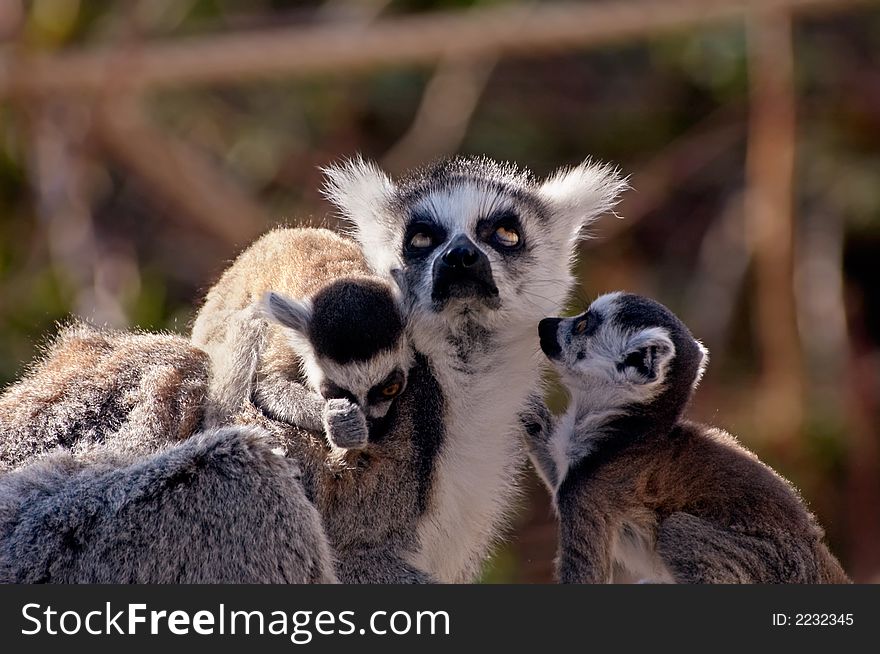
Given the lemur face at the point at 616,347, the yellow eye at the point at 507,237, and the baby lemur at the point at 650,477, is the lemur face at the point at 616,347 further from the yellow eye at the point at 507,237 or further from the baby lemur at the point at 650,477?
the yellow eye at the point at 507,237

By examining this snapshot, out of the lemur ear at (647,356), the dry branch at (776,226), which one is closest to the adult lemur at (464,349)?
the lemur ear at (647,356)

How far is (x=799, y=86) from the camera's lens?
12688 mm

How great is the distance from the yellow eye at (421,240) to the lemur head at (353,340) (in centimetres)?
41

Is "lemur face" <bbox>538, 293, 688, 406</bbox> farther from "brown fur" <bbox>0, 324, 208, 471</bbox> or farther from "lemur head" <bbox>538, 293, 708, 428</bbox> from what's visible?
"brown fur" <bbox>0, 324, 208, 471</bbox>

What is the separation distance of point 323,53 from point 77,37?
3.10 metres

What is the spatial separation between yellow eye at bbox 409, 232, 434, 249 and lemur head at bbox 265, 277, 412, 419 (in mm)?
409

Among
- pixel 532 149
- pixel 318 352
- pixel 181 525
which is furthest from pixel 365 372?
pixel 532 149

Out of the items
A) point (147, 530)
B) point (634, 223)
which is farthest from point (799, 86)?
point (147, 530)

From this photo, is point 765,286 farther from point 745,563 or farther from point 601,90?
point 745,563

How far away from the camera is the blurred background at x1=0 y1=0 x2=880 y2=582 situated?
11.1m

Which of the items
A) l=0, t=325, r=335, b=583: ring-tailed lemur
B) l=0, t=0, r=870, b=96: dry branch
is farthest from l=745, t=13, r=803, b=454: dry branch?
l=0, t=325, r=335, b=583: ring-tailed lemur

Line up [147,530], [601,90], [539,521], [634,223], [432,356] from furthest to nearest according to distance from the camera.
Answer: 1. [601,90]
2. [634,223]
3. [539,521]
4. [432,356]
5. [147,530]

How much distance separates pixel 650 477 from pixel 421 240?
148 cm

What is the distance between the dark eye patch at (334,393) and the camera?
15.7ft
